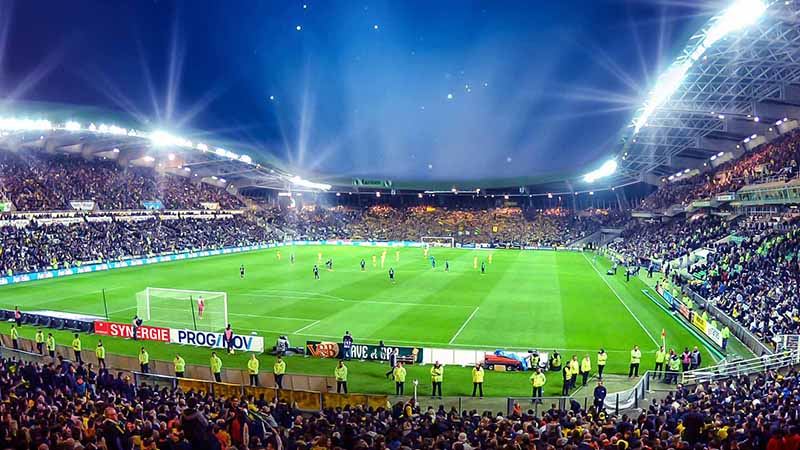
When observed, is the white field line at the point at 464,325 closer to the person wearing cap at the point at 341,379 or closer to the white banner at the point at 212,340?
the person wearing cap at the point at 341,379

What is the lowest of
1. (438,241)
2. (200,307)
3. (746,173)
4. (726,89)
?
(200,307)

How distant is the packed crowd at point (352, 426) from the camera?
7816mm

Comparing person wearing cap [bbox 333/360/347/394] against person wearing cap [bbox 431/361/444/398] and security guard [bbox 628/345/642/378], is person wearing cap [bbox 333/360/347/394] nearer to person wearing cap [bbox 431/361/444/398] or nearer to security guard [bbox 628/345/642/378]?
person wearing cap [bbox 431/361/444/398]

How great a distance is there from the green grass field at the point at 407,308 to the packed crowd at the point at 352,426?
7963mm

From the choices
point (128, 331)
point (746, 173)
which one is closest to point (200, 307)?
point (128, 331)

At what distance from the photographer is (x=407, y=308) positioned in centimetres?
3422

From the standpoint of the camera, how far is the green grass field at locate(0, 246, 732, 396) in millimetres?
25141

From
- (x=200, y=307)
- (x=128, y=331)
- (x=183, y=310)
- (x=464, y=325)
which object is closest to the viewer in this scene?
(x=128, y=331)

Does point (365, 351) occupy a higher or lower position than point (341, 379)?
lower

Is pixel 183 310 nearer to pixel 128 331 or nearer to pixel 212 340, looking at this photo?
pixel 128 331

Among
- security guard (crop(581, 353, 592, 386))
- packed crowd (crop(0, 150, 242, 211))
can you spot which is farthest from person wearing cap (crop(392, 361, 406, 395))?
packed crowd (crop(0, 150, 242, 211))

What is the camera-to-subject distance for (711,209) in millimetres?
54062

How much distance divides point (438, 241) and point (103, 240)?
5243 cm

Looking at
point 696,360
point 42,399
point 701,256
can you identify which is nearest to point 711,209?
point 701,256
